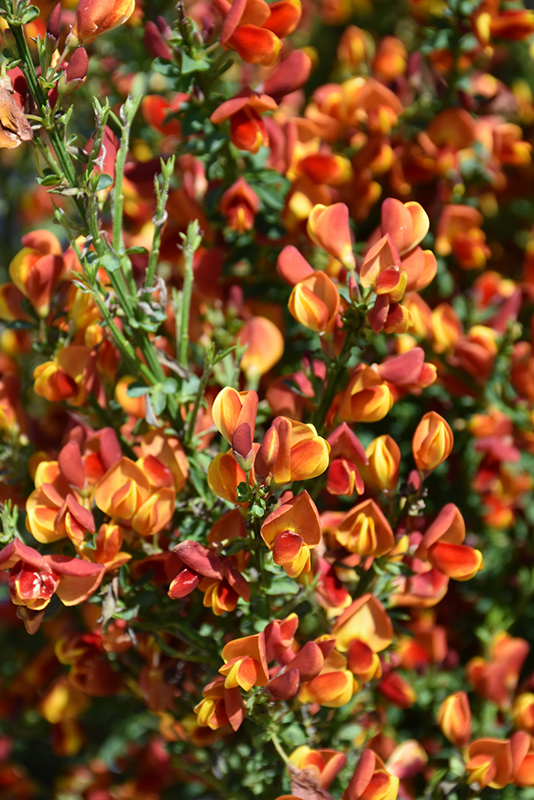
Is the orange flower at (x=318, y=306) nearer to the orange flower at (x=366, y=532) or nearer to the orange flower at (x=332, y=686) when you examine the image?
the orange flower at (x=366, y=532)

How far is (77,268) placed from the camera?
2.44 ft

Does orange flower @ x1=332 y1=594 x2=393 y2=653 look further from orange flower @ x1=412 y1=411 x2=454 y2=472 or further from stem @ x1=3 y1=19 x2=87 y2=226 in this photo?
stem @ x1=3 y1=19 x2=87 y2=226

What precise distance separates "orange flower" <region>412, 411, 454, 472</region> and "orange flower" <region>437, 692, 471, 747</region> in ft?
0.87

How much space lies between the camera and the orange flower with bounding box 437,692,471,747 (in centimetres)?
74

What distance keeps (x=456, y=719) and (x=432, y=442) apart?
12.0 inches

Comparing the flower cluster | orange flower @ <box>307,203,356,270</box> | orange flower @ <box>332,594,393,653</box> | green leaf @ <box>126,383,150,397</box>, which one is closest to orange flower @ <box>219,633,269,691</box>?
the flower cluster

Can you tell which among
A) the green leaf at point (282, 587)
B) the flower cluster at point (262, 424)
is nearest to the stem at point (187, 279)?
the flower cluster at point (262, 424)

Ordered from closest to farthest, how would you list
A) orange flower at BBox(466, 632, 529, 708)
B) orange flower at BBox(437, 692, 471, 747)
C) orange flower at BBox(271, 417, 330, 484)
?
orange flower at BBox(271, 417, 330, 484) → orange flower at BBox(437, 692, 471, 747) → orange flower at BBox(466, 632, 529, 708)

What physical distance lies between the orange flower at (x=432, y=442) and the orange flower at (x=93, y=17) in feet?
1.33

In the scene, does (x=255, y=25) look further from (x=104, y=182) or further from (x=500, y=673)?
(x=500, y=673)

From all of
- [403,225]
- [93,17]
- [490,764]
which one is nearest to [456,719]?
[490,764]

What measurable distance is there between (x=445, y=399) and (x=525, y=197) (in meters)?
0.39

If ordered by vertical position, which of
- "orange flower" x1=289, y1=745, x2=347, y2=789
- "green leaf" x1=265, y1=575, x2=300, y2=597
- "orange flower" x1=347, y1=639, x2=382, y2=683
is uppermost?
"green leaf" x1=265, y1=575, x2=300, y2=597

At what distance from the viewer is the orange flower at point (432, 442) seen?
627mm
